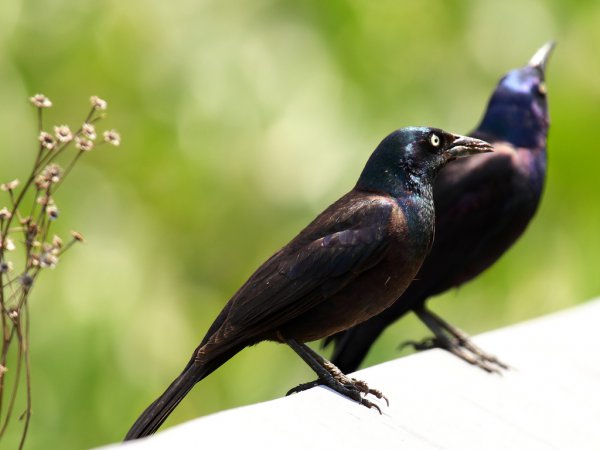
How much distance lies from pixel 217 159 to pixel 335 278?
2.02 m

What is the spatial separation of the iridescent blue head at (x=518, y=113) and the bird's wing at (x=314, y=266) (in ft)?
5.08

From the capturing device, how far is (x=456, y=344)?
12.3ft

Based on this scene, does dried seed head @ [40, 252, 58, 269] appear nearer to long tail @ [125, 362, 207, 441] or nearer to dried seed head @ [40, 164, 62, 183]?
dried seed head @ [40, 164, 62, 183]

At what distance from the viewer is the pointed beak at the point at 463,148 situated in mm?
2814

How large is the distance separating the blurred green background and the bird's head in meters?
1.75

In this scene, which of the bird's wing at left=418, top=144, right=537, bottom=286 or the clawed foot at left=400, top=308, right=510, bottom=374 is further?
the bird's wing at left=418, top=144, right=537, bottom=286

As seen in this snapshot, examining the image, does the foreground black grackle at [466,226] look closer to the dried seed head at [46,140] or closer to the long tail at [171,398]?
the long tail at [171,398]

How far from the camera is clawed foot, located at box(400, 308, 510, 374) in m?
3.25

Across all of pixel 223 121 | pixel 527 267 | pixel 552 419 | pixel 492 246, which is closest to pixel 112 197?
pixel 223 121

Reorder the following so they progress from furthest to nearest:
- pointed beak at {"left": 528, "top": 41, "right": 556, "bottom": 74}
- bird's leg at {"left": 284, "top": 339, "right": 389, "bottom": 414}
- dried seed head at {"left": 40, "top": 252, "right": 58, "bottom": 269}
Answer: pointed beak at {"left": 528, "top": 41, "right": 556, "bottom": 74}
bird's leg at {"left": 284, "top": 339, "right": 389, "bottom": 414}
dried seed head at {"left": 40, "top": 252, "right": 58, "bottom": 269}

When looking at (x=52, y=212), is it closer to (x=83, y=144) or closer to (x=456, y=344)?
(x=83, y=144)

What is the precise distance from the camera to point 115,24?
15.3ft

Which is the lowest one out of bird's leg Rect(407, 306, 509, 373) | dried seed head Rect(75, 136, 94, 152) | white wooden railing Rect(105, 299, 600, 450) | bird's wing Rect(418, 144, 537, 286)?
bird's leg Rect(407, 306, 509, 373)

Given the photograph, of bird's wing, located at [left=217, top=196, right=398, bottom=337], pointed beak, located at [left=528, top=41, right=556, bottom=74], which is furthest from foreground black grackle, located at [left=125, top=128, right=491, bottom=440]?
pointed beak, located at [left=528, top=41, right=556, bottom=74]
